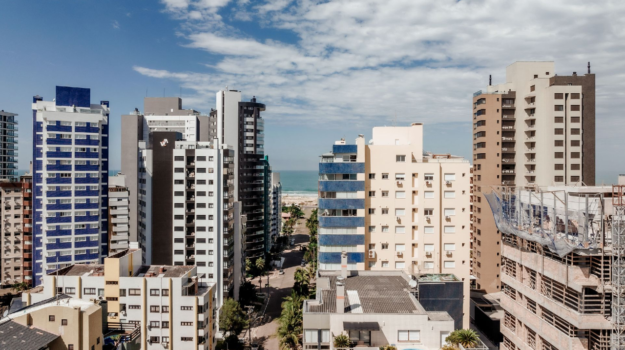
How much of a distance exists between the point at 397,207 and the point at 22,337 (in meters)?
44.6

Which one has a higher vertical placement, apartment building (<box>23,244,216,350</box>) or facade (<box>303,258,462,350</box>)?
facade (<box>303,258,462,350</box>)

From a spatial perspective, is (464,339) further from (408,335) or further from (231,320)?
(231,320)

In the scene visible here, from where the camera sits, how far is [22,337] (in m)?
23.3

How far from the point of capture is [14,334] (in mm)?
23484

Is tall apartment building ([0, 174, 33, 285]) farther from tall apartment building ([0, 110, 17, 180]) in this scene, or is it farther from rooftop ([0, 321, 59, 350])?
rooftop ([0, 321, 59, 350])

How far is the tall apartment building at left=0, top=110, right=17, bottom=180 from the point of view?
117938 mm

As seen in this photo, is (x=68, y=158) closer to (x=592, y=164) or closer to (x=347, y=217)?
(x=347, y=217)

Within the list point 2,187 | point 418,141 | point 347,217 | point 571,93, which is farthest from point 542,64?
point 2,187

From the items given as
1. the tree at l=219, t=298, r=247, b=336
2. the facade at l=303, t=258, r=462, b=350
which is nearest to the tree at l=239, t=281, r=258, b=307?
the tree at l=219, t=298, r=247, b=336

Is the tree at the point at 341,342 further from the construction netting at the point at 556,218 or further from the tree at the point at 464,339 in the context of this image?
the construction netting at the point at 556,218

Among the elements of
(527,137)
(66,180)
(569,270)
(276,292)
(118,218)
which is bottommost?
(276,292)

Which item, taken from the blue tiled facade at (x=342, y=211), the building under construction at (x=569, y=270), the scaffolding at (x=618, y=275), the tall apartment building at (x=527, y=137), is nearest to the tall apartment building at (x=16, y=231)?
the blue tiled facade at (x=342, y=211)

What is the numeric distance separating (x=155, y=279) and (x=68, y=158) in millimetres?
36252

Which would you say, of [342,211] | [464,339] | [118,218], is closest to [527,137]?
[342,211]
